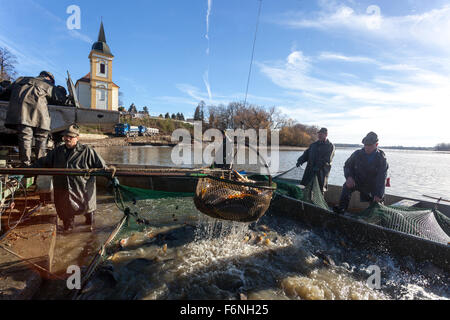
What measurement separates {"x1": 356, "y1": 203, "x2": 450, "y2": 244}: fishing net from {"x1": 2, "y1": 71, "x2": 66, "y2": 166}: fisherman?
679cm

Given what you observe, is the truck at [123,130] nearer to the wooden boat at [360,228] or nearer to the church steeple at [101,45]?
the church steeple at [101,45]

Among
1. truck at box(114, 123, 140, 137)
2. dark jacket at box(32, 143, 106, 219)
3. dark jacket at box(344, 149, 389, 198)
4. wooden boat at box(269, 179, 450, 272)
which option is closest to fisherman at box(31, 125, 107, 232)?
dark jacket at box(32, 143, 106, 219)

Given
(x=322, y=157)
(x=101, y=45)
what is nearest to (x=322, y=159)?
(x=322, y=157)

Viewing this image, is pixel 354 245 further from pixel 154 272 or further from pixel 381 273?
pixel 154 272

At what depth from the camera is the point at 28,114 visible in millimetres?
4438

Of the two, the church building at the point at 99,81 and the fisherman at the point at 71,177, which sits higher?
the church building at the point at 99,81

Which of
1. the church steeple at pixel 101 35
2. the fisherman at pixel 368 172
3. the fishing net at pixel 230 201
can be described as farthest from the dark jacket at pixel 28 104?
the church steeple at pixel 101 35

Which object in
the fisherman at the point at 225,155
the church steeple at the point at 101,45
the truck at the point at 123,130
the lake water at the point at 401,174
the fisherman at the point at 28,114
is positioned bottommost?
the lake water at the point at 401,174

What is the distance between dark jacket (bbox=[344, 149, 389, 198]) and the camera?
4.43m

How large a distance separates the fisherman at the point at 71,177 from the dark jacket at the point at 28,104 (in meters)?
1.39

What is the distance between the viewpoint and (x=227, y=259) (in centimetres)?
389

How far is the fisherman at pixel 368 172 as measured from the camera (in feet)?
14.6

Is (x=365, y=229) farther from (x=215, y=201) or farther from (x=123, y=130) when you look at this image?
(x=123, y=130)
